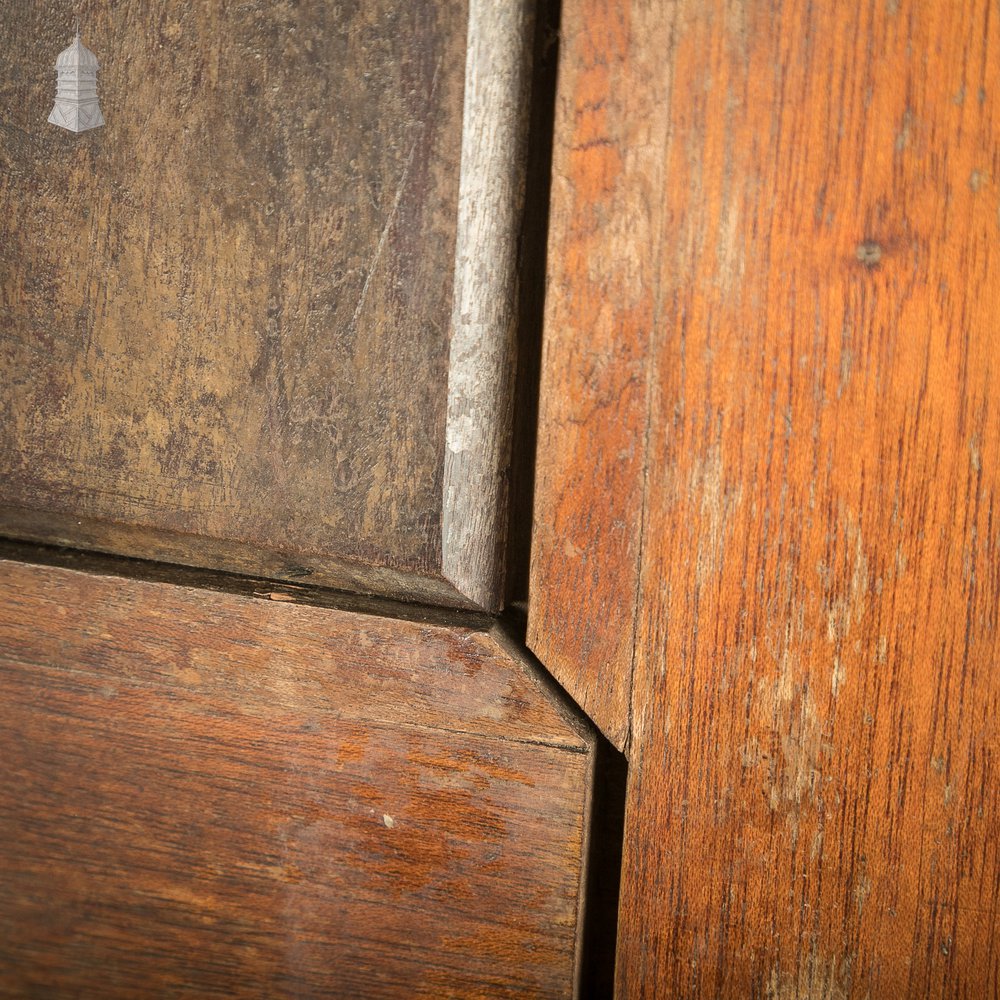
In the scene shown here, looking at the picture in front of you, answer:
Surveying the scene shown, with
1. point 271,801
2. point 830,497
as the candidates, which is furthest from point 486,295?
point 271,801

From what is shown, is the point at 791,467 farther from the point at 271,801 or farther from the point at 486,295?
the point at 271,801

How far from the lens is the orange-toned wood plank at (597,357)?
0.38 metres

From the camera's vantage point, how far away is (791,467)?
38 cm

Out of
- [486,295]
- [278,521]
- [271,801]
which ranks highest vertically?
[486,295]

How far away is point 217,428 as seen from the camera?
0.45 meters

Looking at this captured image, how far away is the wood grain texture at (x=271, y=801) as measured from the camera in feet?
1.42

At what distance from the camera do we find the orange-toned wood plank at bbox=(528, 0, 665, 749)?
38cm

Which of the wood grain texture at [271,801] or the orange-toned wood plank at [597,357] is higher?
the orange-toned wood plank at [597,357]

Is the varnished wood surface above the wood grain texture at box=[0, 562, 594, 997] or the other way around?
above

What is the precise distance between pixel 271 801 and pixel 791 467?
31 centimetres

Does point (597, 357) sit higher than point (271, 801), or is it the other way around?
point (597, 357)

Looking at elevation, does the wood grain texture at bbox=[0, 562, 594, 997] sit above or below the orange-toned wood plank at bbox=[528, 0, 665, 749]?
below

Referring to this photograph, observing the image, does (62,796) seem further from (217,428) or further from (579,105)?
(579,105)

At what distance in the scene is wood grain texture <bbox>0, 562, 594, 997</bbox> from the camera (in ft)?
1.42
